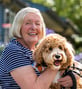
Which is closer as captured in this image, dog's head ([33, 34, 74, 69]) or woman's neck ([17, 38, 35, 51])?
dog's head ([33, 34, 74, 69])

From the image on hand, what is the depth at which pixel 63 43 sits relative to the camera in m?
3.62

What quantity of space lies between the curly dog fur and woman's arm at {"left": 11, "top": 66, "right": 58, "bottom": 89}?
9 centimetres

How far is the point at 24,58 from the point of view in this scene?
365 centimetres

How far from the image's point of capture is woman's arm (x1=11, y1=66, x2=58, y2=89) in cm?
350

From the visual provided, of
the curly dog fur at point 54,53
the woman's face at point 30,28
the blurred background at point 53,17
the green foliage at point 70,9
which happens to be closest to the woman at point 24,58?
the woman's face at point 30,28

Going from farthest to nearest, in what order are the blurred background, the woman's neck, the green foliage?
the green foliage → the blurred background → the woman's neck

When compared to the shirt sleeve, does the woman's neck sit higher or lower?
higher

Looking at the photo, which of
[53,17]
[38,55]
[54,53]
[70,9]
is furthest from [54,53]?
[70,9]

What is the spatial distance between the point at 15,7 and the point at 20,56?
12.7 m

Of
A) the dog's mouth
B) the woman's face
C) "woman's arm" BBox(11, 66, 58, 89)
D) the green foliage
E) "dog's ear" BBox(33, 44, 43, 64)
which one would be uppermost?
the woman's face

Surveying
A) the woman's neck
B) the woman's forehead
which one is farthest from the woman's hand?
the woman's forehead

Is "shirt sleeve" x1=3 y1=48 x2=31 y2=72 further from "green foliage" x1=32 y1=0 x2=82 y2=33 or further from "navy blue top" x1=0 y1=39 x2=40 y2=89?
"green foliage" x1=32 y1=0 x2=82 y2=33

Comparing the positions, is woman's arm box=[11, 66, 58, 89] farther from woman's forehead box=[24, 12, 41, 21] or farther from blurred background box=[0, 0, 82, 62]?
blurred background box=[0, 0, 82, 62]

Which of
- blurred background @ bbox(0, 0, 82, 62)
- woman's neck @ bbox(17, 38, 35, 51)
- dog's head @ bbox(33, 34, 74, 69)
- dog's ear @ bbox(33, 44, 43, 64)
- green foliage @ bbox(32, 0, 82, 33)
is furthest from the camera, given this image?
green foliage @ bbox(32, 0, 82, 33)
